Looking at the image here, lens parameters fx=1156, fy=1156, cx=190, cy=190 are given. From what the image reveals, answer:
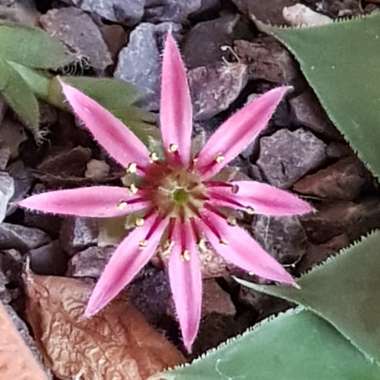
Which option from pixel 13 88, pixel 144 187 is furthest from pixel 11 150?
pixel 144 187

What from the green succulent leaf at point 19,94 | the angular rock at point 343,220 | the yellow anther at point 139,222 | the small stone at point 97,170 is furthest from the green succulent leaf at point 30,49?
the angular rock at point 343,220

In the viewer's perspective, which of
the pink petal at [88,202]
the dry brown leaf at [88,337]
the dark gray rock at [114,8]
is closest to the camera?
the pink petal at [88,202]

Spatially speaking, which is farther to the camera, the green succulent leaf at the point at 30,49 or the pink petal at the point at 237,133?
the green succulent leaf at the point at 30,49

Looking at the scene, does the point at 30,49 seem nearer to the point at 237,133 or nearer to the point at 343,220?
the point at 237,133

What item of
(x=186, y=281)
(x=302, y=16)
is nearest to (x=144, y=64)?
(x=302, y=16)

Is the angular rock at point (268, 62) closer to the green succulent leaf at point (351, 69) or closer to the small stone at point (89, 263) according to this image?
the green succulent leaf at point (351, 69)
